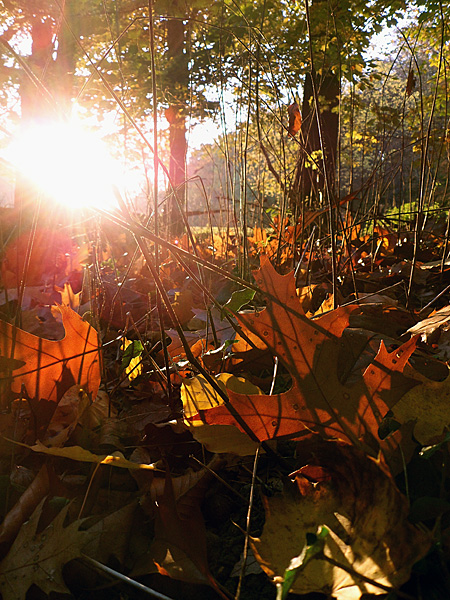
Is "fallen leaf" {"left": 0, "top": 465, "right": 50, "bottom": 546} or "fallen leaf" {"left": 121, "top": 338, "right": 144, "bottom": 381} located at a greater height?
"fallen leaf" {"left": 121, "top": 338, "right": 144, "bottom": 381}

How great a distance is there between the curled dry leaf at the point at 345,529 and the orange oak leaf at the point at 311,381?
5cm

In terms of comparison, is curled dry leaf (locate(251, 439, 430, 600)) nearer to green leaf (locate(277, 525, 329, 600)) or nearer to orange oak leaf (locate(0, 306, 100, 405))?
green leaf (locate(277, 525, 329, 600))

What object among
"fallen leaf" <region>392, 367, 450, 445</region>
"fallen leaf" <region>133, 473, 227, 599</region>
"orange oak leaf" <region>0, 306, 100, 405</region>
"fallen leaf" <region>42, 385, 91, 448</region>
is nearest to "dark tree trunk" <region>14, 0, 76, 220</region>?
"orange oak leaf" <region>0, 306, 100, 405</region>

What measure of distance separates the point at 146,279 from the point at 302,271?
0.66 meters

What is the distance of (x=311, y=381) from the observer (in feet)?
1.81

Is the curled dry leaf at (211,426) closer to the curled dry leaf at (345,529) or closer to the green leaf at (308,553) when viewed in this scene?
the curled dry leaf at (345,529)

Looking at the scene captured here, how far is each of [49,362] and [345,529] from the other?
1.74 feet

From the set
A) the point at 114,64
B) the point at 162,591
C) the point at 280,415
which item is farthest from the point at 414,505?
the point at 114,64

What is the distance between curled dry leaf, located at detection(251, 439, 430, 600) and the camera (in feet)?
1.30

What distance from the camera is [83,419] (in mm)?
748

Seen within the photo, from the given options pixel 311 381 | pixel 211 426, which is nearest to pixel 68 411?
pixel 211 426

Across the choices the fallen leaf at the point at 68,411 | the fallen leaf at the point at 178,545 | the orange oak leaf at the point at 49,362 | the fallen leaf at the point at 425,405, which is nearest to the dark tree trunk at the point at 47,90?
the orange oak leaf at the point at 49,362

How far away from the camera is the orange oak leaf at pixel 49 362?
2.32 ft

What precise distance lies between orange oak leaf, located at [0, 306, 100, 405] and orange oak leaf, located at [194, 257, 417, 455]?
13.3 inches
